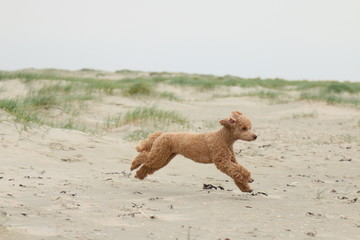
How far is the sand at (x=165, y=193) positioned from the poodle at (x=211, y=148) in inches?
10.0

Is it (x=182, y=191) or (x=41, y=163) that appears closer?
(x=182, y=191)

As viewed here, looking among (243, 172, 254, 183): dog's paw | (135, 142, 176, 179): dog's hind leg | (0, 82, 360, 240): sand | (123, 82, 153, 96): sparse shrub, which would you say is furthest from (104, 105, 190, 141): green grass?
(123, 82, 153, 96): sparse shrub

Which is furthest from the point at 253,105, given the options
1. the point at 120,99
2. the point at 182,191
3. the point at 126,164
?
the point at 182,191

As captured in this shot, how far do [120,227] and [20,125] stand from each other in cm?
437

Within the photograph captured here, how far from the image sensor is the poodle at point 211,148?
5371mm

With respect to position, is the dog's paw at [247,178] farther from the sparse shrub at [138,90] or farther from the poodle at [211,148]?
the sparse shrub at [138,90]

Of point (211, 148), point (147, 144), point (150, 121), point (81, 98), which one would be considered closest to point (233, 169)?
point (211, 148)

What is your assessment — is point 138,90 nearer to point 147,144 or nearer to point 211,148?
point 147,144

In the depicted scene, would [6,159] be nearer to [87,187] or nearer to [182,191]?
[87,187]

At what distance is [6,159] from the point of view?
6.34 meters

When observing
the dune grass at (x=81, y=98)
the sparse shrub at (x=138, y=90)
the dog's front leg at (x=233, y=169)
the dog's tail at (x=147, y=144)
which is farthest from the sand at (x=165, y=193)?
the sparse shrub at (x=138, y=90)

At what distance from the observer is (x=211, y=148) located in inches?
215

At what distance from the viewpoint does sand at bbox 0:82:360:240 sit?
13.3 ft

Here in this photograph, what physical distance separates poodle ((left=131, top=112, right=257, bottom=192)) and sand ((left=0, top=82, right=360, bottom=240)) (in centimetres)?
25
